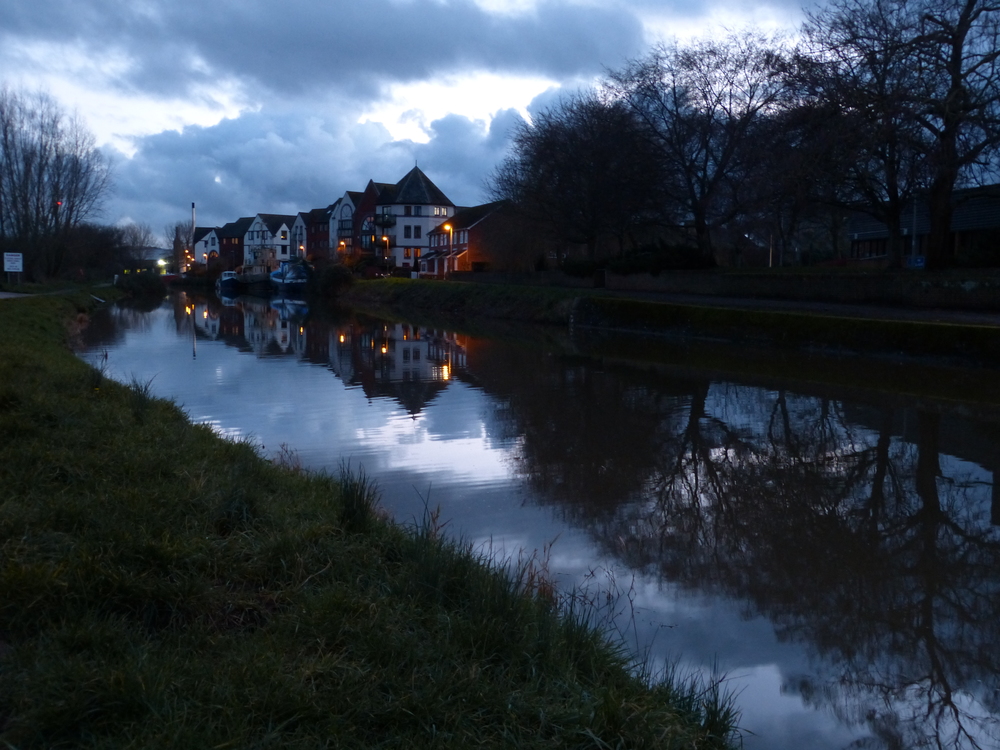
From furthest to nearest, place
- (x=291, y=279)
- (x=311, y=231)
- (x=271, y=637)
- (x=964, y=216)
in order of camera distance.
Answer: (x=311, y=231) → (x=291, y=279) → (x=964, y=216) → (x=271, y=637)

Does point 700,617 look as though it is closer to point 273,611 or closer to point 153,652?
point 273,611

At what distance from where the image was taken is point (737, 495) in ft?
30.5

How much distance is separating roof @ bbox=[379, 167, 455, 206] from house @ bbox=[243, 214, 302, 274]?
28929mm

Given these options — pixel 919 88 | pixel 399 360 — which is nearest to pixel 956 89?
pixel 919 88

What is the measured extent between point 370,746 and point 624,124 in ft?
118

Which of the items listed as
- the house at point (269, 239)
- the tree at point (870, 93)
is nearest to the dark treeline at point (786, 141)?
the tree at point (870, 93)

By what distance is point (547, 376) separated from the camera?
19.4 m

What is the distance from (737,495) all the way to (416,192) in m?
81.4

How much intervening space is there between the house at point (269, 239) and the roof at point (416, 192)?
28929 millimetres

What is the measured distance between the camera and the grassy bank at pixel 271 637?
3.44 meters

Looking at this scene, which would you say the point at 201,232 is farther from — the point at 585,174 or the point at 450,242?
the point at 585,174

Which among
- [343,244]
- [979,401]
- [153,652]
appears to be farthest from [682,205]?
[343,244]

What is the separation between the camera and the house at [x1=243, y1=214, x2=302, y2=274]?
11462 centimetres

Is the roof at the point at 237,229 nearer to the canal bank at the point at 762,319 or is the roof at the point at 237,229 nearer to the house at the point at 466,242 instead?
the house at the point at 466,242
